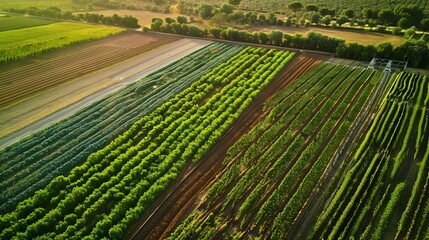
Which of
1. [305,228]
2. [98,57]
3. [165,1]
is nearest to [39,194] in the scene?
[305,228]

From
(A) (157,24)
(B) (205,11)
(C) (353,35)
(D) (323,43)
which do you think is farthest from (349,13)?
(A) (157,24)

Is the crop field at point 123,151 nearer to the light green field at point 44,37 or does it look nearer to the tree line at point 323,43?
the tree line at point 323,43

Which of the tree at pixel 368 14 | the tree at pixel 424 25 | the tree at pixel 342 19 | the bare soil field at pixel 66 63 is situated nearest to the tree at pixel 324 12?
the tree at pixel 342 19

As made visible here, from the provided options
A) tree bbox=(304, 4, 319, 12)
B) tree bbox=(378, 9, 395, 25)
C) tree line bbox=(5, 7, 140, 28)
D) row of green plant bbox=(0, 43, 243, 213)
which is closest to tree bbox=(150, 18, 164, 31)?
tree line bbox=(5, 7, 140, 28)

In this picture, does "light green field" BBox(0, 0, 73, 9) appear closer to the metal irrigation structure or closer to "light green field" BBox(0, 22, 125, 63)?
"light green field" BBox(0, 22, 125, 63)

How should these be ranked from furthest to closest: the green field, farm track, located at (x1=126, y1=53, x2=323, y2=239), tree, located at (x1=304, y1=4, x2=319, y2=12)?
tree, located at (x1=304, y1=4, x2=319, y2=12) → the green field → farm track, located at (x1=126, y1=53, x2=323, y2=239)

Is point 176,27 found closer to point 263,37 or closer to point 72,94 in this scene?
point 263,37

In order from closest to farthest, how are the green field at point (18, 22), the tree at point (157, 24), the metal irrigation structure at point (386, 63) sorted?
the metal irrigation structure at point (386, 63) → the tree at point (157, 24) → the green field at point (18, 22)
